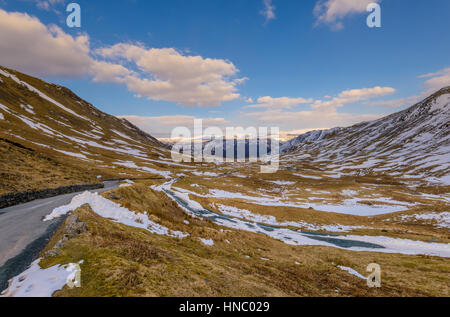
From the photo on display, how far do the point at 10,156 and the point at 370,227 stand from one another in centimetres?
7193

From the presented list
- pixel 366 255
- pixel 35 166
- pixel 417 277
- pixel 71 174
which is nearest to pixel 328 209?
pixel 366 255

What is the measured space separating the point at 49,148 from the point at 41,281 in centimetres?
9040

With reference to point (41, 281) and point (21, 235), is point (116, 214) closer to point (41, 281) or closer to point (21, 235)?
point (21, 235)

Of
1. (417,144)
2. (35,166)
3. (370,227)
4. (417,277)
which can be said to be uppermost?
(417,144)

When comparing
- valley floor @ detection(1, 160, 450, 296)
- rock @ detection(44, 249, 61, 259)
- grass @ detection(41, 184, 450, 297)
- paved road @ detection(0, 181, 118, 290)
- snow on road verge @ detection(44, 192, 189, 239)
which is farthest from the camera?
snow on road verge @ detection(44, 192, 189, 239)

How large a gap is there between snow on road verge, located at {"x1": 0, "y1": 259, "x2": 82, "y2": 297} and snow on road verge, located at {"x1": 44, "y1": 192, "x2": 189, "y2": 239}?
359 inches

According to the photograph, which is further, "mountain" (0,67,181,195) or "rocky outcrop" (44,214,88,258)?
"mountain" (0,67,181,195)

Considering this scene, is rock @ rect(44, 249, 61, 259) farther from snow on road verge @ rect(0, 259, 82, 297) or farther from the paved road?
the paved road

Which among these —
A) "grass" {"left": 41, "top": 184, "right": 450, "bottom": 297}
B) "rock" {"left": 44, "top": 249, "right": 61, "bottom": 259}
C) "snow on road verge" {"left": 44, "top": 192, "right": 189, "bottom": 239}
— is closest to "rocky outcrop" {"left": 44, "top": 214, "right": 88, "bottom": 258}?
"rock" {"left": 44, "top": 249, "right": 61, "bottom": 259}

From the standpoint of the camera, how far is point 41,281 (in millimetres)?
8172

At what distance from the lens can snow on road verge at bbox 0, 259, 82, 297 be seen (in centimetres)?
753

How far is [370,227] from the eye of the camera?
43125 millimetres
